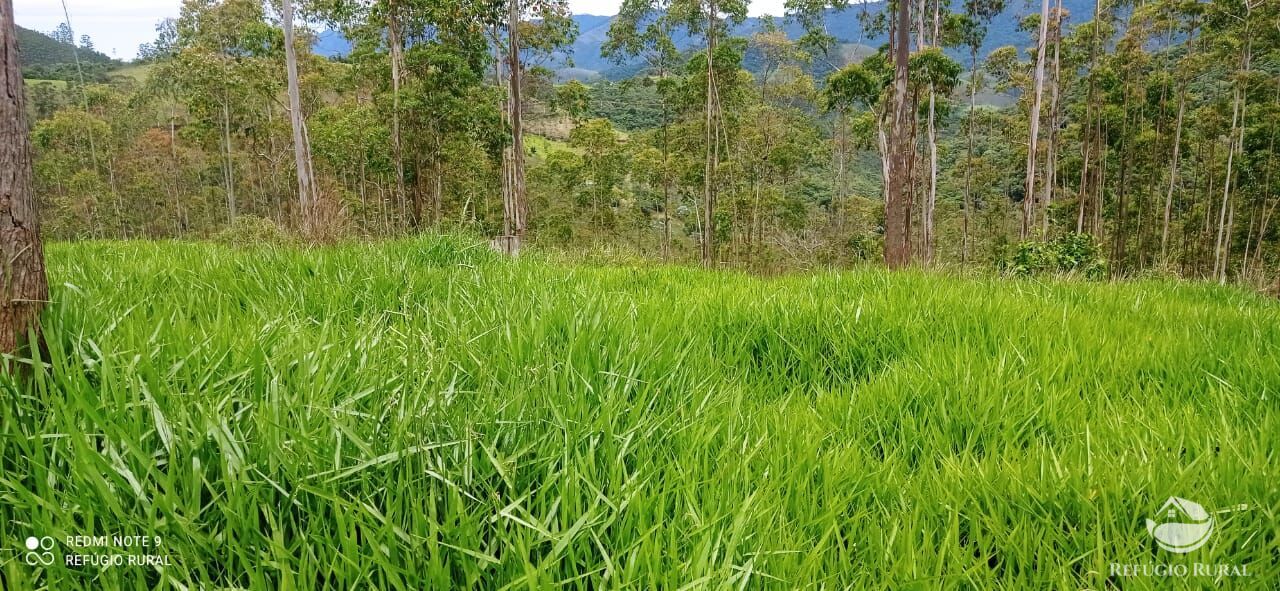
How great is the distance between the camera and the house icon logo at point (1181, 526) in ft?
3.53

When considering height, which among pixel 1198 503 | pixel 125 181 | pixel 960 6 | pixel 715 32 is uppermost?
pixel 960 6

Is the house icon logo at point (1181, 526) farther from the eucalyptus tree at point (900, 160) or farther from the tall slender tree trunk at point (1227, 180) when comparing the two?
the tall slender tree trunk at point (1227, 180)

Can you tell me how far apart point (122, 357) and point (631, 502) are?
4.10ft

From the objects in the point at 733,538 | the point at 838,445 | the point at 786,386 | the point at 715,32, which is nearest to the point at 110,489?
the point at 733,538

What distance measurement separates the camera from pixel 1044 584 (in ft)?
3.57

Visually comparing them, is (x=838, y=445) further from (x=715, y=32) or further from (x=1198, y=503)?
(x=715, y=32)

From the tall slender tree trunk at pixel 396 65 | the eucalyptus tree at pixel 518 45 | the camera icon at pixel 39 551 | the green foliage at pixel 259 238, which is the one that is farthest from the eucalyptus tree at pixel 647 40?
the camera icon at pixel 39 551

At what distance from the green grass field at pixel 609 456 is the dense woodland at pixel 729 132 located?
10552 millimetres

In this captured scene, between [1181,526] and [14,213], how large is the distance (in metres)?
2.60

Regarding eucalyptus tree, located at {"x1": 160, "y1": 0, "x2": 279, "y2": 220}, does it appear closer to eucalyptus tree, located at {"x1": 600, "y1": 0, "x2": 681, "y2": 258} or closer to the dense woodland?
the dense woodland

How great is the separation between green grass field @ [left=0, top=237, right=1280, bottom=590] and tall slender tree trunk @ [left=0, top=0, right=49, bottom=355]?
3.3 inches

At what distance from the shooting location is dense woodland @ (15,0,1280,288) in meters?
19.9

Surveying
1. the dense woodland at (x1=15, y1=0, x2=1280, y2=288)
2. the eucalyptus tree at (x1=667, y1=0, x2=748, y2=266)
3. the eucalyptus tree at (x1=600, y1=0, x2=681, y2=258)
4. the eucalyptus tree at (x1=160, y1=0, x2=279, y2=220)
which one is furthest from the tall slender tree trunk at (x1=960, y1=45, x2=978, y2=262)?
the eucalyptus tree at (x1=160, y1=0, x2=279, y2=220)

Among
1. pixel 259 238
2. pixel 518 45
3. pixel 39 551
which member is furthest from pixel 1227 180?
pixel 39 551
